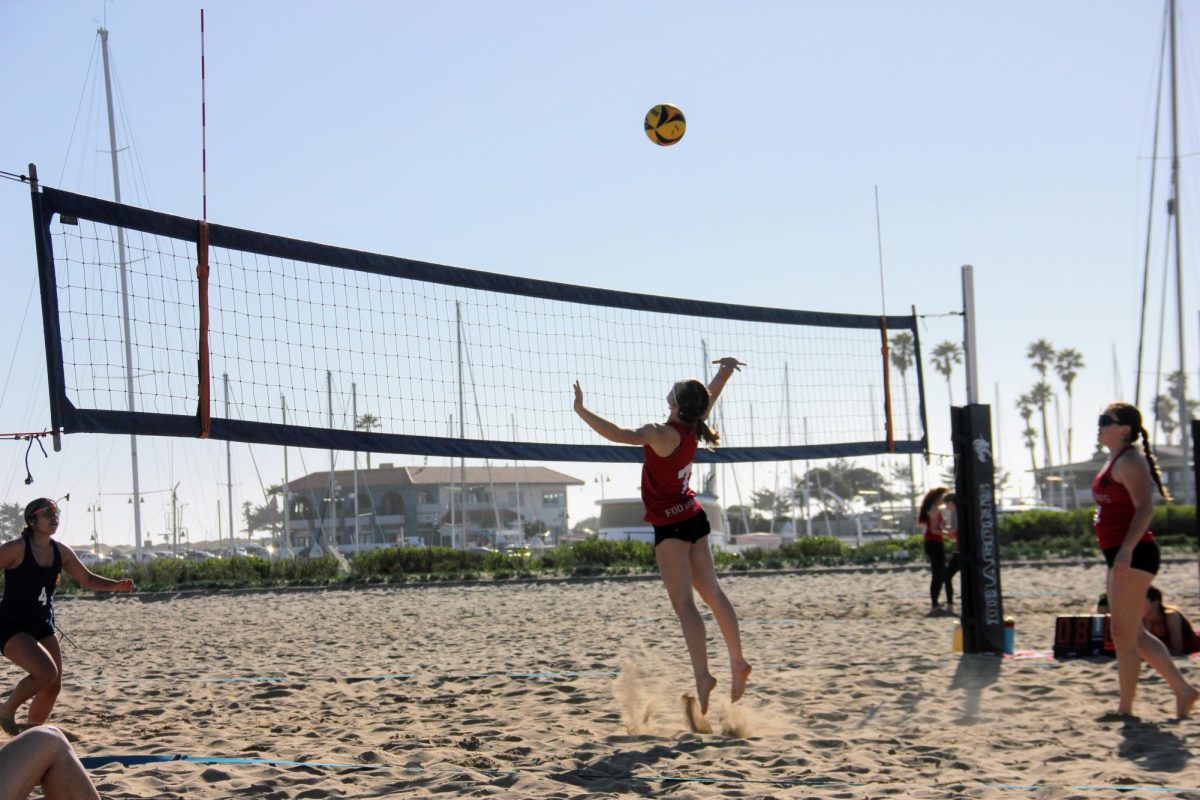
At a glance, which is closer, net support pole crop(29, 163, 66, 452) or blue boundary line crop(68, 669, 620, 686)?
net support pole crop(29, 163, 66, 452)

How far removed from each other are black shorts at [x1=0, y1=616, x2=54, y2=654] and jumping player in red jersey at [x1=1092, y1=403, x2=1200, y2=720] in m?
4.51

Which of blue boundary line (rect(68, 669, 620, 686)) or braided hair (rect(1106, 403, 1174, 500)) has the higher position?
braided hair (rect(1106, 403, 1174, 500))

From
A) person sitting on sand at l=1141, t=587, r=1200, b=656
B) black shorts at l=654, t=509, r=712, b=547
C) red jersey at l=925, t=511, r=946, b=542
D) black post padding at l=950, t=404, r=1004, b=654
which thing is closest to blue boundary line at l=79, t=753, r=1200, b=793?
black shorts at l=654, t=509, r=712, b=547

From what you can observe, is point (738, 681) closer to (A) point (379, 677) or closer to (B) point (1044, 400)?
(A) point (379, 677)

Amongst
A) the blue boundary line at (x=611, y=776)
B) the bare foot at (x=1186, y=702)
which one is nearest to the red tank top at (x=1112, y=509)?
the bare foot at (x=1186, y=702)

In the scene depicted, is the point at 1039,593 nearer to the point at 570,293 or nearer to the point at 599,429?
the point at 570,293

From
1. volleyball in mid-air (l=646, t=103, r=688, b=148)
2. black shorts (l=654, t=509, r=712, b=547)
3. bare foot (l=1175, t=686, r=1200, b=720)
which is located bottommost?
bare foot (l=1175, t=686, r=1200, b=720)

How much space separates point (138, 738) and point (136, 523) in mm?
18199

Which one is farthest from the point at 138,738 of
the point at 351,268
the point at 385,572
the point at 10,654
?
the point at 385,572

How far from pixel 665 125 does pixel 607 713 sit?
352cm

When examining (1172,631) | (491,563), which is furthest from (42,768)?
(491,563)

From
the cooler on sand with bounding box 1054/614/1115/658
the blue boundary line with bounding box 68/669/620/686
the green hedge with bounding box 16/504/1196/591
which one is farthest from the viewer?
the green hedge with bounding box 16/504/1196/591

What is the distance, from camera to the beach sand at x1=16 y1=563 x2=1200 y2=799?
362cm

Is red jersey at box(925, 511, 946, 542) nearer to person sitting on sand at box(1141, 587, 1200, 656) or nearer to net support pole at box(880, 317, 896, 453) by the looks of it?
net support pole at box(880, 317, 896, 453)
